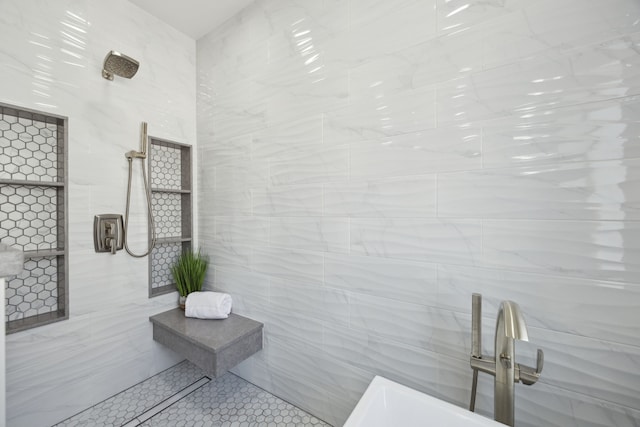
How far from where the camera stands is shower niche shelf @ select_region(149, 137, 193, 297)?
1.69 metres

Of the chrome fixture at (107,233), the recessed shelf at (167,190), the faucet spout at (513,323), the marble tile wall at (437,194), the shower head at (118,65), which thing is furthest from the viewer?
the recessed shelf at (167,190)

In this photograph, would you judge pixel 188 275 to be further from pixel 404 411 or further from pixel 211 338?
pixel 404 411

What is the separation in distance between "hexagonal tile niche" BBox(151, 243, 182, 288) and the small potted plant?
105 mm

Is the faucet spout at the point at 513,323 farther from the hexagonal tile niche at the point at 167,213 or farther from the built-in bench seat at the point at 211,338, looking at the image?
the hexagonal tile niche at the point at 167,213

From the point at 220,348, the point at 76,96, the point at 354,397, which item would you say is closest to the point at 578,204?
the point at 354,397

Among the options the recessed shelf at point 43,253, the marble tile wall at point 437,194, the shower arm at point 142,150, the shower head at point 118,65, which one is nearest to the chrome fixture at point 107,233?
the recessed shelf at point 43,253

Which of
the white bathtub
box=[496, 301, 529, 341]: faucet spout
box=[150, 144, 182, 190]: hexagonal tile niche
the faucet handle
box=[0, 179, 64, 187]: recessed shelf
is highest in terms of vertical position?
box=[150, 144, 182, 190]: hexagonal tile niche

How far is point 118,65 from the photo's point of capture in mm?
1316

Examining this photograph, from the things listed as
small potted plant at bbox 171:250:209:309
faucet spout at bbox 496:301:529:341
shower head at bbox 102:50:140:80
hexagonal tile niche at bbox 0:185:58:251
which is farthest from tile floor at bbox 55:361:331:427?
shower head at bbox 102:50:140:80

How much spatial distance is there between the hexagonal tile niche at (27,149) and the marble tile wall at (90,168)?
0.39ft

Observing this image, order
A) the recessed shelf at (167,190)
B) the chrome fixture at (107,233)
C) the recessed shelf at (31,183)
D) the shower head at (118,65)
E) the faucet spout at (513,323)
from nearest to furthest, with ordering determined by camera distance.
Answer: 1. the faucet spout at (513,323)
2. the recessed shelf at (31,183)
3. the shower head at (118,65)
4. the chrome fixture at (107,233)
5. the recessed shelf at (167,190)

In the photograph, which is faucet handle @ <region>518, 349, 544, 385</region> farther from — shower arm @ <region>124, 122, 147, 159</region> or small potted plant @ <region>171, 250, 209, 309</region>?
shower arm @ <region>124, 122, 147, 159</region>

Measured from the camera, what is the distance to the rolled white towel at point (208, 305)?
4.98 ft

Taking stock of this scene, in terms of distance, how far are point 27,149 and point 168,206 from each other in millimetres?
709
